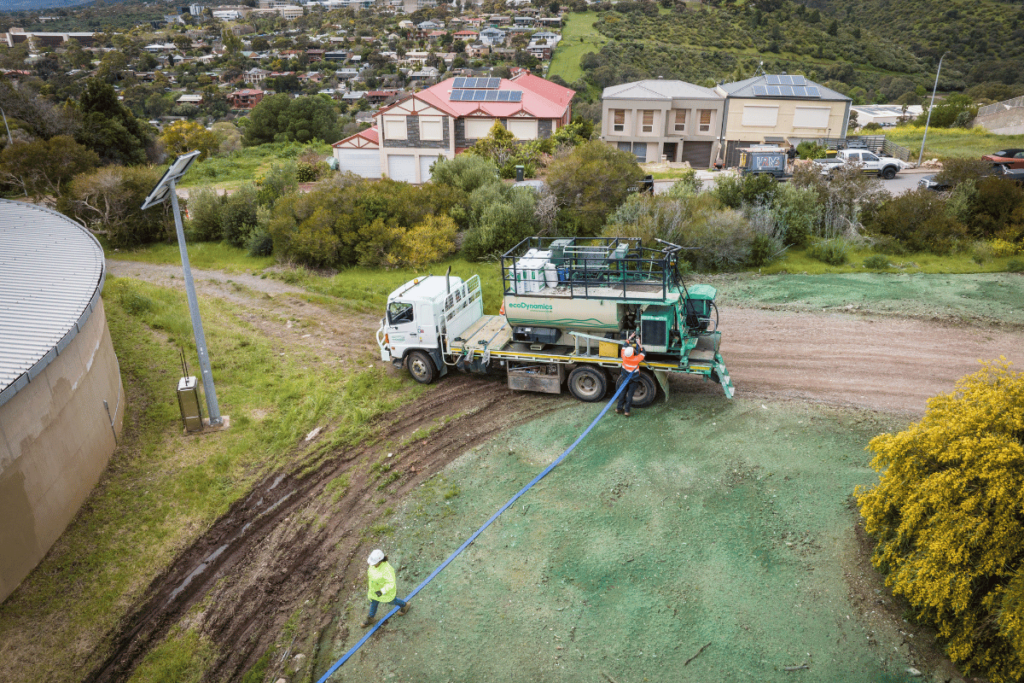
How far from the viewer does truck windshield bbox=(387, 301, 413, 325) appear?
1602 cm

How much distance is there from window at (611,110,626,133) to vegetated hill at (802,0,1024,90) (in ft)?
180

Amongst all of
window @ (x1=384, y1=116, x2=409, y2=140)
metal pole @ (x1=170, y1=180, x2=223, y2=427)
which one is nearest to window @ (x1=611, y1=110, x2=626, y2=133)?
window @ (x1=384, y1=116, x2=409, y2=140)

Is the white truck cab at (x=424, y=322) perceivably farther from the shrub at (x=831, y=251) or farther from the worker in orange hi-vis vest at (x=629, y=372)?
the shrub at (x=831, y=251)

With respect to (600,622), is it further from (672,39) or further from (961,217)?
(672,39)

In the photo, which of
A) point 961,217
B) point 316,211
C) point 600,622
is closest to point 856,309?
point 961,217

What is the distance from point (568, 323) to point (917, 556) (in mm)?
8120

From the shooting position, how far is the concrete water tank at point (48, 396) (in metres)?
10.1

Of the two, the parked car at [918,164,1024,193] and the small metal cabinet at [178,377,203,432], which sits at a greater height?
the parked car at [918,164,1024,193]

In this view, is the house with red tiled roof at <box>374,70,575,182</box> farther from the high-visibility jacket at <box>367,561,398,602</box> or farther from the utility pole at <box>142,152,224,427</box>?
the high-visibility jacket at <box>367,561,398,602</box>

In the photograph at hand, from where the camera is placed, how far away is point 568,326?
15.0 meters

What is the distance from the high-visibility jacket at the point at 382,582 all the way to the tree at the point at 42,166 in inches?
1271

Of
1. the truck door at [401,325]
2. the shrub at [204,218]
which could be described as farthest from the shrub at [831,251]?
the shrub at [204,218]

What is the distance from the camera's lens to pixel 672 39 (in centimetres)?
8731

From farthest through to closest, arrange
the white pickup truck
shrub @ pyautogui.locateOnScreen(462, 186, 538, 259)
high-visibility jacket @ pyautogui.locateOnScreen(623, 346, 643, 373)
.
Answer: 1. the white pickup truck
2. shrub @ pyautogui.locateOnScreen(462, 186, 538, 259)
3. high-visibility jacket @ pyautogui.locateOnScreen(623, 346, 643, 373)
